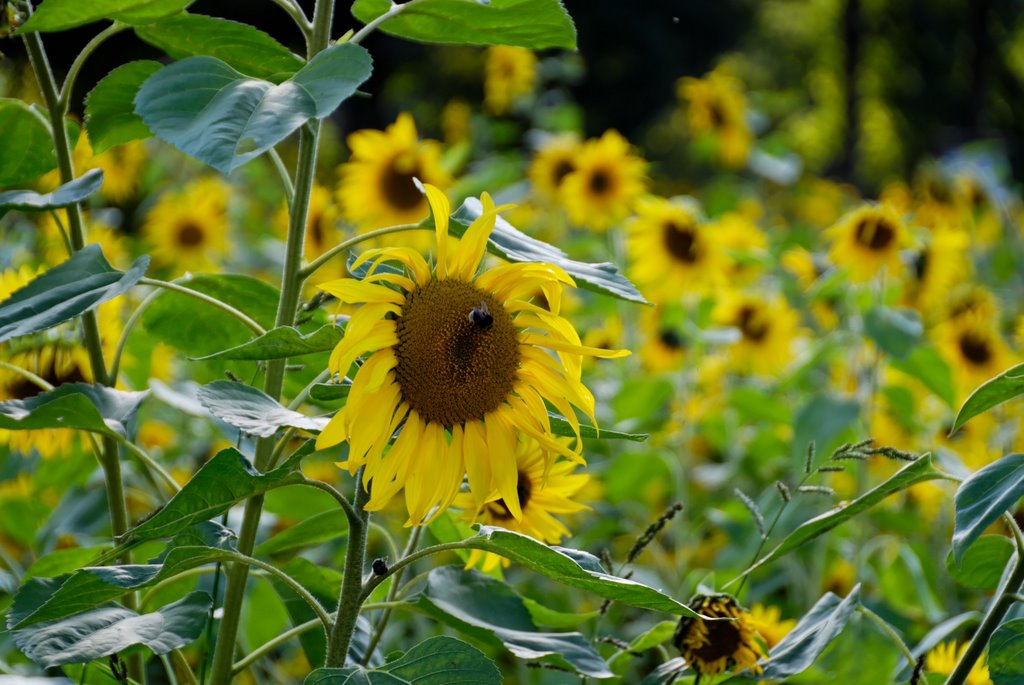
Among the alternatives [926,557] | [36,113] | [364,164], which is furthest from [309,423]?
[364,164]

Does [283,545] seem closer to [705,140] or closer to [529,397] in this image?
[529,397]

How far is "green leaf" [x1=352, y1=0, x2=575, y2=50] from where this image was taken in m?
0.89

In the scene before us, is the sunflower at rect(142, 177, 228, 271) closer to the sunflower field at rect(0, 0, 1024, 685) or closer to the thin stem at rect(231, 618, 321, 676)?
the sunflower field at rect(0, 0, 1024, 685)

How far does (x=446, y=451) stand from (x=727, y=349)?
233cm

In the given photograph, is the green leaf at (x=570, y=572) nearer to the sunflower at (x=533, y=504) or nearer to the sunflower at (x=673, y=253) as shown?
the sunflower at (x=533, y=504)

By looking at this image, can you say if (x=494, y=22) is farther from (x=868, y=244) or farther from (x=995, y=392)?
(x=868, y=244)

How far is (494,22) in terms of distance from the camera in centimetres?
90

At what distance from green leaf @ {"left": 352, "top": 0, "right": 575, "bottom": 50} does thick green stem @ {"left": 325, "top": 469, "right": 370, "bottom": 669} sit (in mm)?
350

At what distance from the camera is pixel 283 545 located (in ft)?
3.48

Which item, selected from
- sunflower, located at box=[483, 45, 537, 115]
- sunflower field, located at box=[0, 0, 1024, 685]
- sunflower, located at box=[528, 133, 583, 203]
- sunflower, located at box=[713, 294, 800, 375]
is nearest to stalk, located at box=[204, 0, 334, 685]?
sunflower field, located at box=[0, 0, 1024, 685]

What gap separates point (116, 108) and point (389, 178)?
1791 mm

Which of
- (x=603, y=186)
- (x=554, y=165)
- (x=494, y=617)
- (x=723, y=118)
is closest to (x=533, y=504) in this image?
(x=494, y=617)

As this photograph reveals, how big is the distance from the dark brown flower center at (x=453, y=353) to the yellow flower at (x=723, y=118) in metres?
3.09

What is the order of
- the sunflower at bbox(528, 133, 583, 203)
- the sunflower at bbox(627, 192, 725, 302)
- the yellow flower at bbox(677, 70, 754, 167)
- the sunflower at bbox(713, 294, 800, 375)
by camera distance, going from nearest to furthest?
1. the sunflower at bbox(627, 192, 725, 302)
2. the sunflower at bbox(713, 294, 800, 375)
3. the sunflower at bbox(528, 133, 583, 203)
4. the yellow flower at bbox(677, 70, 754, 167)
